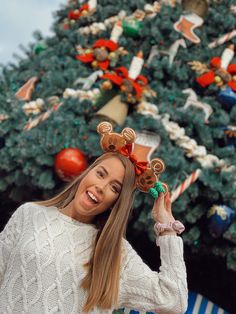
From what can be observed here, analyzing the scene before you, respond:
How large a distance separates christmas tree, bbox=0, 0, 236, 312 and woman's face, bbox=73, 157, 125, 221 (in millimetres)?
1872

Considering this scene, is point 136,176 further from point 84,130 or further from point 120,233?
point 84,130

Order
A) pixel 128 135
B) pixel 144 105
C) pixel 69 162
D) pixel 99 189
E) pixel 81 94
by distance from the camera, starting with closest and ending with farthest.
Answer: pixel 99 189 → pixel 128 135 → pixel 69 162 → pixel 144 105 → pixel 81 94

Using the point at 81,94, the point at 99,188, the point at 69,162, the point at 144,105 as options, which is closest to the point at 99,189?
the point at 99,188

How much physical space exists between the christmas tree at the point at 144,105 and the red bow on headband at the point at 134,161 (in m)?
1.78

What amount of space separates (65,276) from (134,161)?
49 centimetres

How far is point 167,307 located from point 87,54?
3338 millimetres

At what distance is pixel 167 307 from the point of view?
1.82 m

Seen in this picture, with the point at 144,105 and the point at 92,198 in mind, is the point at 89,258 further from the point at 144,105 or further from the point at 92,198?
the point at 144,105

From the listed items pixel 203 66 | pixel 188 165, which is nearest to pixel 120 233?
pixel 188 165

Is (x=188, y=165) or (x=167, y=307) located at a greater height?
(x=167, y=307)

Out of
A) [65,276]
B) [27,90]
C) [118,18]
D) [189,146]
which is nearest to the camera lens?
[65,276]

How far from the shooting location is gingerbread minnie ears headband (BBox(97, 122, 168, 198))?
78.1 inches

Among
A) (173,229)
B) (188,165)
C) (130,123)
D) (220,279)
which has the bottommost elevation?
(220,279)

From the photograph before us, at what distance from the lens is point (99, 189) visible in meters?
1.94
